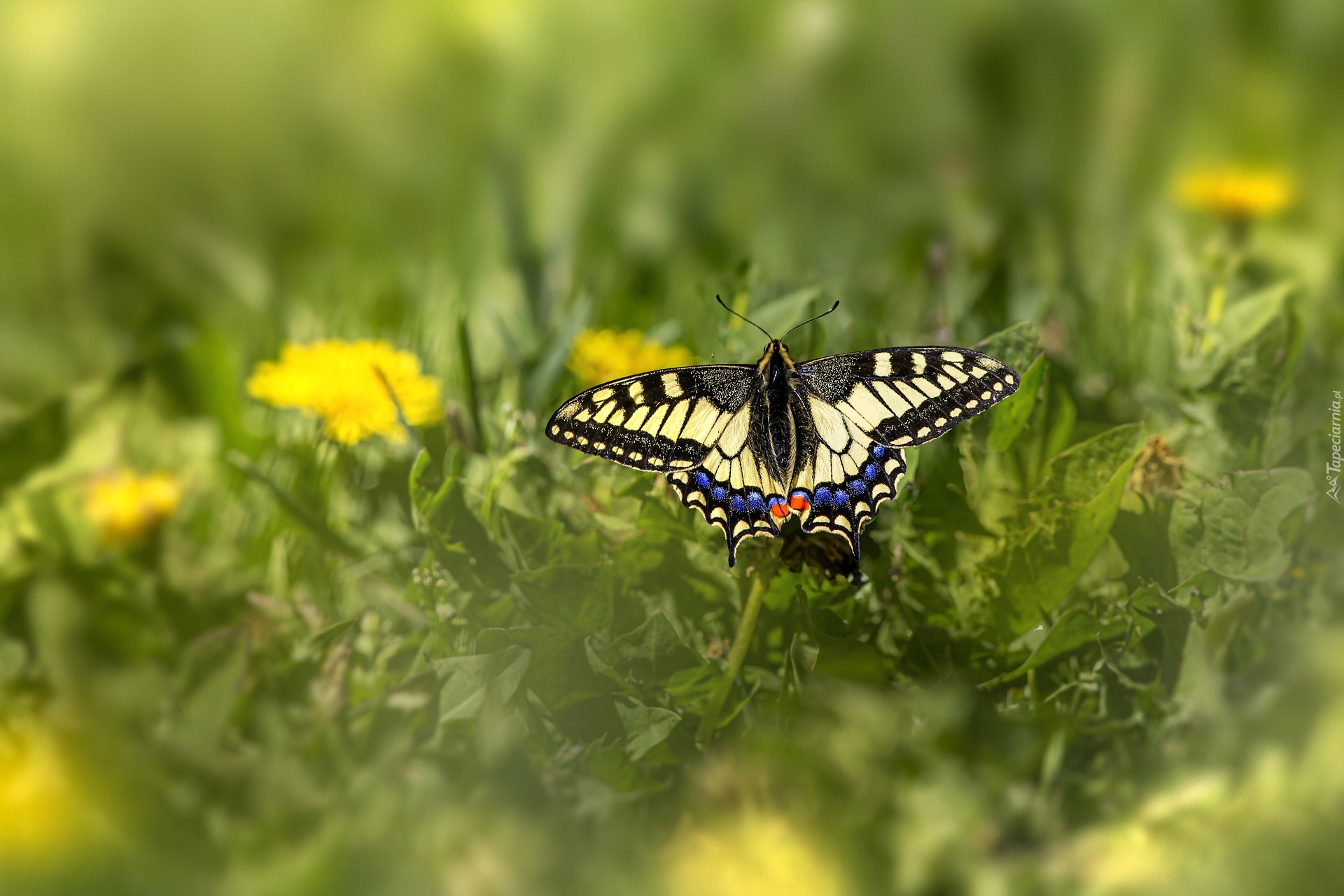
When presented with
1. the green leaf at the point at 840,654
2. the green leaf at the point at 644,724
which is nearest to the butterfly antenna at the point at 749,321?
the green leaf at the point at 840,654

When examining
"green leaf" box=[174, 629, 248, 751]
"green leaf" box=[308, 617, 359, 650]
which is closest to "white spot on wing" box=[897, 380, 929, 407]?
"green leaf" box=[308, 617, 359, 650]

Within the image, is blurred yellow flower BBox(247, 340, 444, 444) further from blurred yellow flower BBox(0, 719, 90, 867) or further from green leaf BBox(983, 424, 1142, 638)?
green leaf BBox(983, 424, 1142, 638)

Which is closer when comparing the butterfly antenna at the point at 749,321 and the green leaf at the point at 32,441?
the butterfly antenna at the point at 749,321

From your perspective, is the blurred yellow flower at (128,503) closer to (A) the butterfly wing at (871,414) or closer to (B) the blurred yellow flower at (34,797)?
(B) the blurred yellow flower at (34,797)

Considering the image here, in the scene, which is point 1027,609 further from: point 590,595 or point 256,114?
point 256,114

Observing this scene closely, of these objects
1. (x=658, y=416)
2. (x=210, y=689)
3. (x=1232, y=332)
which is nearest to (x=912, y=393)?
(x=658, y=416)

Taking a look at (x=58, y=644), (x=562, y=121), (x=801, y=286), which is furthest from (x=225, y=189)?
(x=801, y=286)
